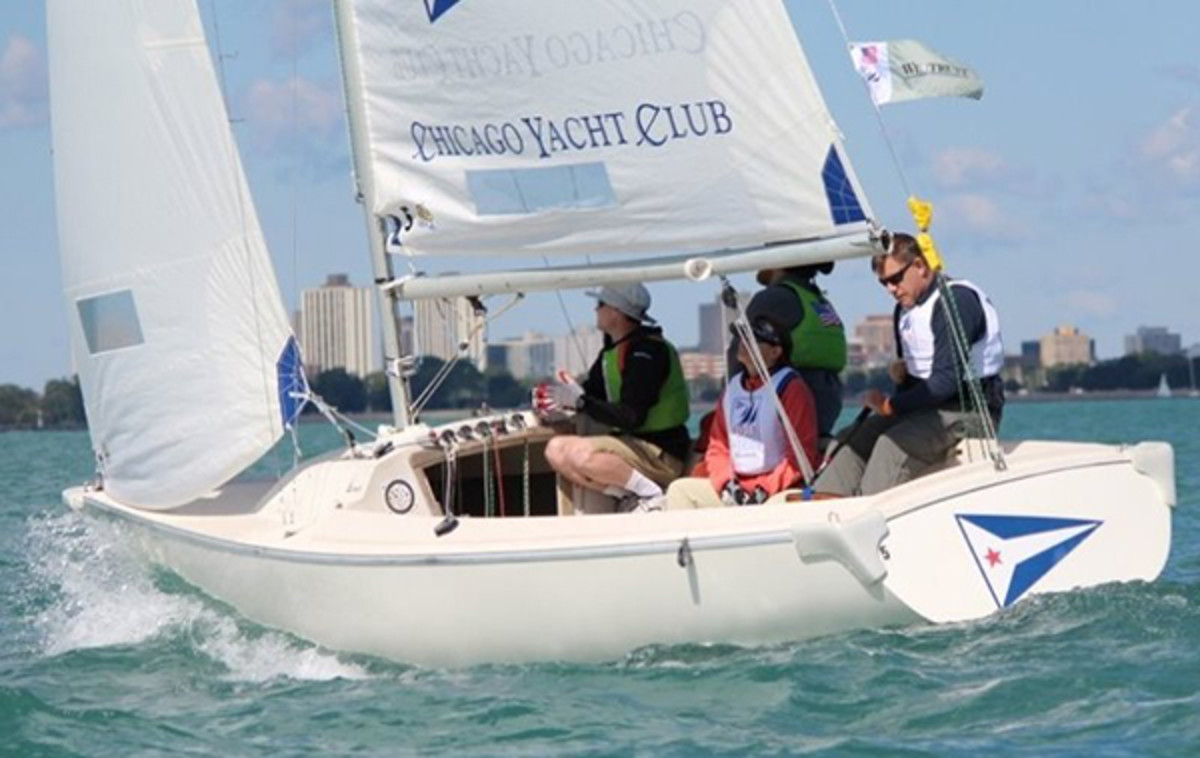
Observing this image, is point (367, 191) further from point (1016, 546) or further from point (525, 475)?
point (1016, 546)

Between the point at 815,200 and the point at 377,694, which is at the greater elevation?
the point at 815,200

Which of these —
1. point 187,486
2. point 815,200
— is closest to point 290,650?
point 187,486

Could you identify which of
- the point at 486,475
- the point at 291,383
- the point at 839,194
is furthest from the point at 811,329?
the point at 291,383

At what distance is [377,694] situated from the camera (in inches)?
296

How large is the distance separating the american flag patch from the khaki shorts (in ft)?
2.68

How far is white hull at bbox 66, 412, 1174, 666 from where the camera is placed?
7.32 meters

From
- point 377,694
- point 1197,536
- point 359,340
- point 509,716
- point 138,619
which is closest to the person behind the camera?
point 509,716

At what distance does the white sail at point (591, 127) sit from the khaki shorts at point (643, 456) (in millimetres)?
696

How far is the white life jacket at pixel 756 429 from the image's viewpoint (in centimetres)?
812

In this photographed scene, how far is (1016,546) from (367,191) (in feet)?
9.23

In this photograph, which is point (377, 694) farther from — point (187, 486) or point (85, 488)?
point (85, 488)

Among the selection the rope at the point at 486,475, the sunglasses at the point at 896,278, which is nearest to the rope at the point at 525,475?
the rope at the point at 486,475

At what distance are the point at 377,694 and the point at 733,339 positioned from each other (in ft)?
5.84

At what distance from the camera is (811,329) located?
27.0 feet
